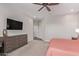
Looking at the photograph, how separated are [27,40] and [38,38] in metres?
0.23

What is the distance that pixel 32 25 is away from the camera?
2.24m

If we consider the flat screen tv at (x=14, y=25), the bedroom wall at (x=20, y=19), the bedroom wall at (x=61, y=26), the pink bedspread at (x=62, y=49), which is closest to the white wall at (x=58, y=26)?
the bedroom wall at (x=61, y=26)

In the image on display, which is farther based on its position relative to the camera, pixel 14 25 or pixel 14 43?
pixel 14 43

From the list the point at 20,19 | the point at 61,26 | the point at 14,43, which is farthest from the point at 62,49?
the point at 14,43

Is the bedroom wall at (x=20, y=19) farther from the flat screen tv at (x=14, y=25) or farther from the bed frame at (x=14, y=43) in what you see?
the bed frame at (x=14, y=43)

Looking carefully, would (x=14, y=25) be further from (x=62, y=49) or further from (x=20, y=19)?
(x=62, y=49)

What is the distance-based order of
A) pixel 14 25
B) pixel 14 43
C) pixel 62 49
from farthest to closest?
pixel 14 43, pixel 14 25, pixel 62 49

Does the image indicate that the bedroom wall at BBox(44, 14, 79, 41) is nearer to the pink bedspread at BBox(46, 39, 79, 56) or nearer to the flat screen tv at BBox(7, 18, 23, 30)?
the pink bedspread at BBox(46, 39, 79, 56)

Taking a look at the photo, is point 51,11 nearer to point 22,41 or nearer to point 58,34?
point 58,34

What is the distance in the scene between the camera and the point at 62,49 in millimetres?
1474

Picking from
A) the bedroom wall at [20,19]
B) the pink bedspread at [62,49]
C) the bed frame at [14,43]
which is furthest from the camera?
the bed frame at [14,43]

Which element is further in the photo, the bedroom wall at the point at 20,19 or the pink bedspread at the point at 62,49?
the bedroom wall at the point at 20,19

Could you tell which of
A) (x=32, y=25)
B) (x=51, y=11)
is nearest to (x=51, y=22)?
(x=51, y=11)

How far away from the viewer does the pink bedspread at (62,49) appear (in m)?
1.17
